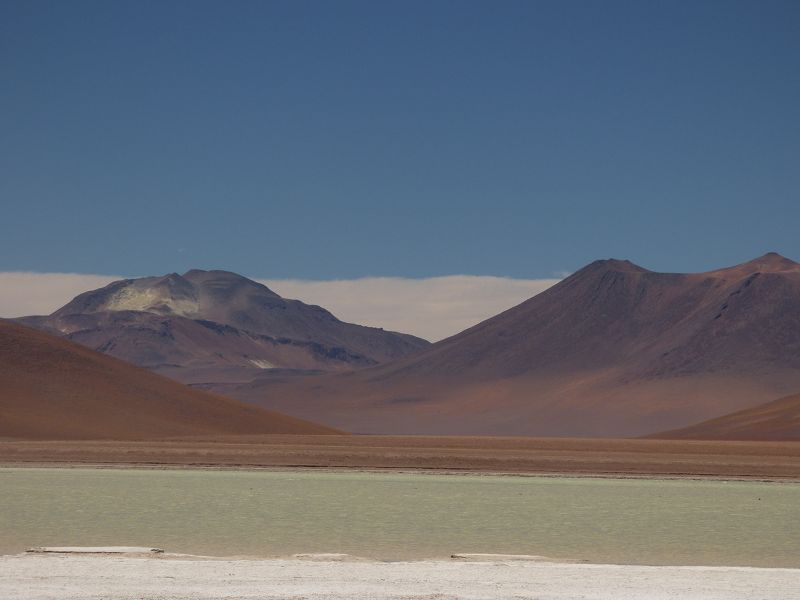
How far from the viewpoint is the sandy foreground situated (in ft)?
48.3

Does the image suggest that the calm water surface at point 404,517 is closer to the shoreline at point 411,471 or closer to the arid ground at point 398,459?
the shoreline at point 411,471

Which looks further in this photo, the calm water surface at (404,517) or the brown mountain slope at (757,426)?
the brown mountain slope at (757,426)

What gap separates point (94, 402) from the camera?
283 ft

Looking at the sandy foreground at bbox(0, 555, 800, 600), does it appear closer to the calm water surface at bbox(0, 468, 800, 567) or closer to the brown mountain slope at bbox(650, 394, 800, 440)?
the calm water surface at bbox(0, 468, 800, 567)

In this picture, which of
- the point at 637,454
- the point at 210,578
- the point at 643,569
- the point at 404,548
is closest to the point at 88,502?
the point at 404,548

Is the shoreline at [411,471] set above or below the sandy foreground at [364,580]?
above

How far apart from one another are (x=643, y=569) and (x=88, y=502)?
17.2m

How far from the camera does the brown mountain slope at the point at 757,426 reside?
107 m

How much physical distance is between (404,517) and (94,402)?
206ft

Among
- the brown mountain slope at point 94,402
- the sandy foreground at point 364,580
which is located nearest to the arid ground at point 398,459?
the brown mountain slope at point 94,402

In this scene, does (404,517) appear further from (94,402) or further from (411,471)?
(94,402)

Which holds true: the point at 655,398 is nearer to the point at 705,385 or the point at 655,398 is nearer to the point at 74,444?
the point at 705,385

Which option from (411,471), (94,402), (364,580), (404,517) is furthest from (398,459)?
(364,580)

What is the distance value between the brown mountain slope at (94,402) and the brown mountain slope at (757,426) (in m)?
39.3
